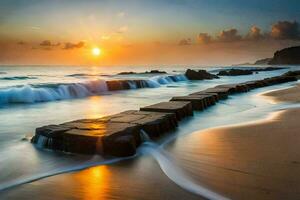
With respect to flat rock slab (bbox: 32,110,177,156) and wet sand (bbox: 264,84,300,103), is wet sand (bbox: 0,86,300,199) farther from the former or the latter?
wet sand (bbox: 264,84,300,103)

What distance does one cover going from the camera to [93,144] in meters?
4.24

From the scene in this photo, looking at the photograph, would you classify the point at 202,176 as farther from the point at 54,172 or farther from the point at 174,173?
the point at 54,172

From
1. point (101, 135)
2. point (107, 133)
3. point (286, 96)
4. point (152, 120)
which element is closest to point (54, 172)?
point (101, 135)

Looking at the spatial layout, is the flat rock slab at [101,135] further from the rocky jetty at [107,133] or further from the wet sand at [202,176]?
the wet sand at [202,176]

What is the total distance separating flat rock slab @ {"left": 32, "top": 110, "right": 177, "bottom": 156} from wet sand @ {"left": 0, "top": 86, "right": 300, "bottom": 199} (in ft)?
1.12

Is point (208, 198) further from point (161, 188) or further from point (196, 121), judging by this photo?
point (196, 121)

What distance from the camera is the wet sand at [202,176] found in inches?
115

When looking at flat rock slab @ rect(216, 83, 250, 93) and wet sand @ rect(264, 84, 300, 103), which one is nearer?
wet sand @ rect(264, 84, 300, 103)

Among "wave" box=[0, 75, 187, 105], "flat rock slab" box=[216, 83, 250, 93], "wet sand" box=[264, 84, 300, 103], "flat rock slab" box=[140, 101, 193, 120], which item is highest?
"wave" box=[0, 75, 187, 105]

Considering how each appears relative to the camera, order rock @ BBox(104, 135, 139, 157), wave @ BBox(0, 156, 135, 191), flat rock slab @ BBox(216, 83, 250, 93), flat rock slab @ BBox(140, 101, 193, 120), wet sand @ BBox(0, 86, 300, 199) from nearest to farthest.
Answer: wet sand @ BBox(0, 86, 300, 199)
wave @ BBox(0, 156, 135, 191)
rock @ BBox(104, 135, 139, 157)
flat rock slab @ BBox(140, 101, 193, 120)
flat rock slab @ BBox(216, 83, 250, 93)

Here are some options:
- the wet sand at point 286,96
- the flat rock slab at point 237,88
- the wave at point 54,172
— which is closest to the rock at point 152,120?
the wave at point 54,172

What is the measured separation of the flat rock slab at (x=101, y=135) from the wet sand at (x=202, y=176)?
34 centimetres

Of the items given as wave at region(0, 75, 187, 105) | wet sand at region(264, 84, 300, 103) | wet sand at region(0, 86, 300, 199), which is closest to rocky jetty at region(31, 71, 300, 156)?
wet sand at region(0, 86, 300, 199)

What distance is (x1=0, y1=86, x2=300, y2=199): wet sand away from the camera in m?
Answer: 2.93
